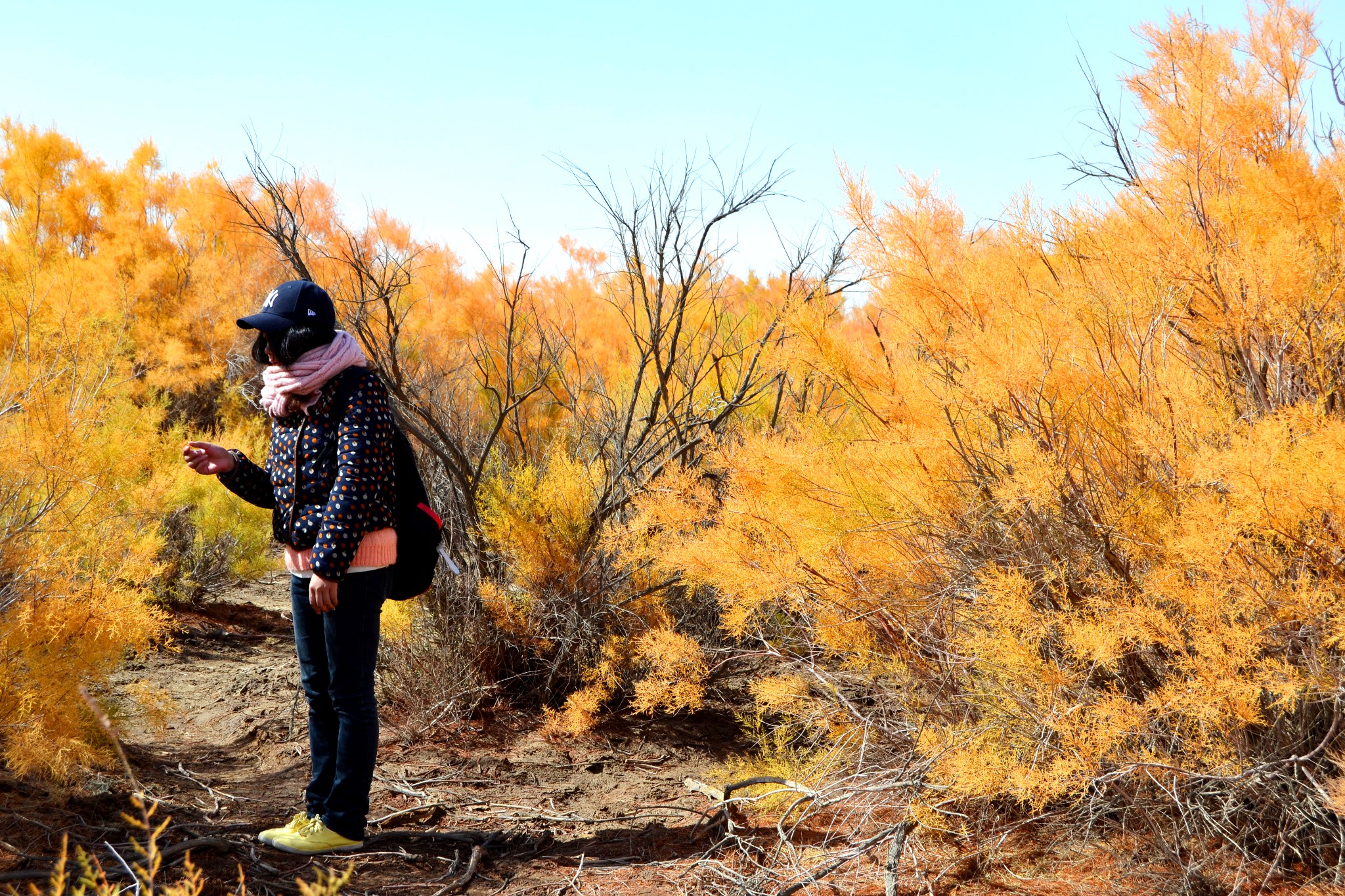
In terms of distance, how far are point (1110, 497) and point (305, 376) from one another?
2.28m

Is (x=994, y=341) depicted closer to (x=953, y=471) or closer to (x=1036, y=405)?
(x=1036, y=405)

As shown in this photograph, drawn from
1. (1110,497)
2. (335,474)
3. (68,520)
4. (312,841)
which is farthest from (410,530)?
(1110,497)

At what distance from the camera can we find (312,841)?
2.72 meters

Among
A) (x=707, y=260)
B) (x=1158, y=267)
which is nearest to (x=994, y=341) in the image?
(x=1158, y=267)

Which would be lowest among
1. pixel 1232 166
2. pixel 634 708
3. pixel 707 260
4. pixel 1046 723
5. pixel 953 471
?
pixel 634 708

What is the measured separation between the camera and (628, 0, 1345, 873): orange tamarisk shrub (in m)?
2.34

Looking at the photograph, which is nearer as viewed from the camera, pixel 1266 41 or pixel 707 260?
pixel 1266 41

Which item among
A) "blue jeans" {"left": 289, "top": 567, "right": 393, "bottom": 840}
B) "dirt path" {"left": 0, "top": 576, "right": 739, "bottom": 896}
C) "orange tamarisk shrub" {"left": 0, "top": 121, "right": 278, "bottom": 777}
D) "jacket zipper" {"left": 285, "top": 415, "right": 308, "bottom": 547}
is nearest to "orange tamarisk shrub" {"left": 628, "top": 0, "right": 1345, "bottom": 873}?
"dirt path" {"left": 0, "top": 576, "right": 739, "bottom": 896}

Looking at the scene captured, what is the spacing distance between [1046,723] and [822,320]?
1.47 metres

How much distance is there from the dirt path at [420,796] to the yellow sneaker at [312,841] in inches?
1.3

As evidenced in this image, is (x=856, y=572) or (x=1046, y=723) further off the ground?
(x=856, y=572)

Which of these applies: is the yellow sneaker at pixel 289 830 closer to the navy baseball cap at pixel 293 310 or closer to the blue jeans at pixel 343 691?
the blue jeans at pixel 343 691

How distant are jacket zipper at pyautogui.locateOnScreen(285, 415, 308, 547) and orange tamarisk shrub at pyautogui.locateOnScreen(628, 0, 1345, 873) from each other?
1.43 metres

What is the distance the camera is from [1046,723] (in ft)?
8.06
